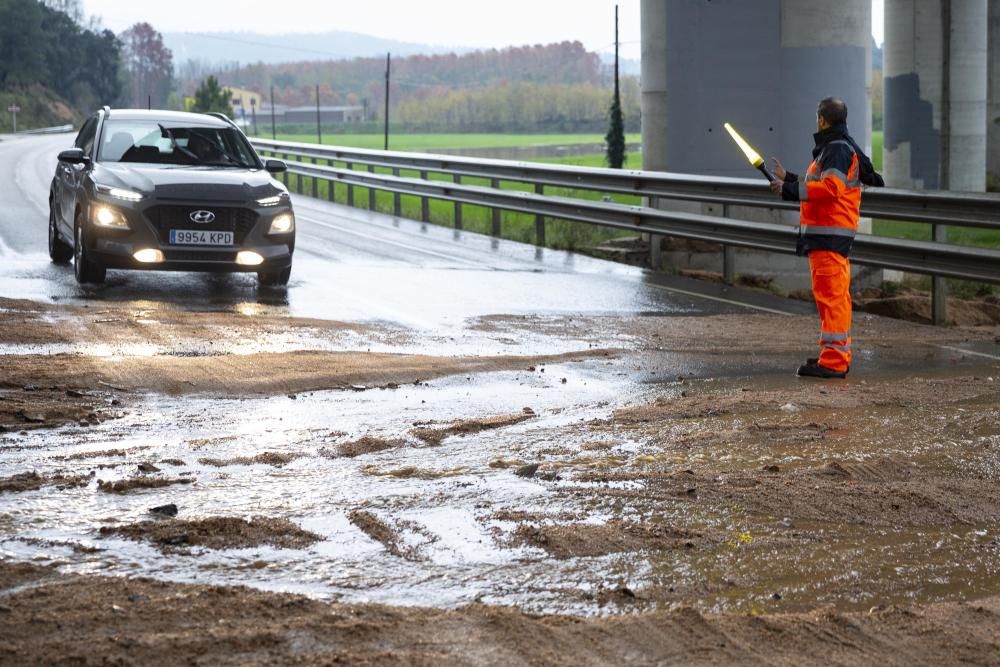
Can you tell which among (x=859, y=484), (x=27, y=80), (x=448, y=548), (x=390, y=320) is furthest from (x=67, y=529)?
(x=27, y=80)

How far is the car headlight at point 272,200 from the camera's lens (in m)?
13.5

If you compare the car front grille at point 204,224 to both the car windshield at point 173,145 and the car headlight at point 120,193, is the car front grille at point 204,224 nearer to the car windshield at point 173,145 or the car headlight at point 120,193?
the car headlight at point 120,193

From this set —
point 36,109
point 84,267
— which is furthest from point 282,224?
point 36,109

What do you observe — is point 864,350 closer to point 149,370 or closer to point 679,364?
point 679,364

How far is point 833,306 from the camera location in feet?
30.8

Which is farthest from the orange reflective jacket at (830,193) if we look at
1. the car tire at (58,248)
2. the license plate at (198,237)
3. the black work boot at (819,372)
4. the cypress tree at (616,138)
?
the cypress tree at (616,138)

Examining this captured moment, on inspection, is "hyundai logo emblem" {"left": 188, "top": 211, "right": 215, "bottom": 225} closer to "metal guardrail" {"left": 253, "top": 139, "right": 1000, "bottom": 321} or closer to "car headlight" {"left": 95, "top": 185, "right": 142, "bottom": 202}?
"car headlight" {"left": 95, "top": 185, "right": 142, "bottom": 202}

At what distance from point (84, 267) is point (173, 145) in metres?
1.75

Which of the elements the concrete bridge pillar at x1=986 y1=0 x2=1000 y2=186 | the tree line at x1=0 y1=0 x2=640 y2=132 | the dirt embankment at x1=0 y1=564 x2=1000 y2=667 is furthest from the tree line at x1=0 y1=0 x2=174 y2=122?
the dirt embankment at x1=0 y1=564 x2=1000 y2=667

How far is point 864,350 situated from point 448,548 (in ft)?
19.4

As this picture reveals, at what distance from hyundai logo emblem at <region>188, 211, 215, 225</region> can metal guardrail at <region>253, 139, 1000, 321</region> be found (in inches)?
197

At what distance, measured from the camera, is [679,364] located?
960 cm

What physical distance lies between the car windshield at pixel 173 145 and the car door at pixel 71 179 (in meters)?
0.25

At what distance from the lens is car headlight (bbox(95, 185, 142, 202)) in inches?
511
